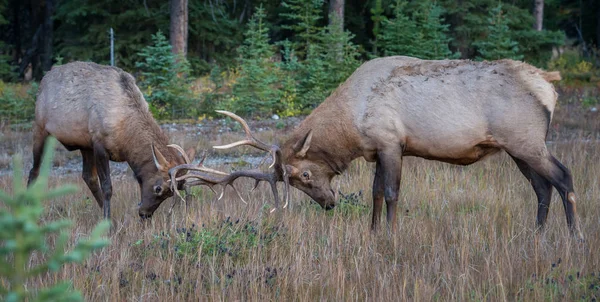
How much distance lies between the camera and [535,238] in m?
5.82

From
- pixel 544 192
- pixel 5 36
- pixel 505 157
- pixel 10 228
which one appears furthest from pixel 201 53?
pixel 10 228

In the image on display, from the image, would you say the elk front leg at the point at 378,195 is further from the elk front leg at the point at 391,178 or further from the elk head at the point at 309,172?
the elk head at the point at 309,172

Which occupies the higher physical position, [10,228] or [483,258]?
[10,228]

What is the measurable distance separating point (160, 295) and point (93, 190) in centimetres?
462

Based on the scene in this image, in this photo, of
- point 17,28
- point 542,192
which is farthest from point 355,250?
point 17,28

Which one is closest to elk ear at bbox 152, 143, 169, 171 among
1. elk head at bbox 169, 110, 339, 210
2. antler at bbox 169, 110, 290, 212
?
elk head at bbox 169, 110, 339, 210

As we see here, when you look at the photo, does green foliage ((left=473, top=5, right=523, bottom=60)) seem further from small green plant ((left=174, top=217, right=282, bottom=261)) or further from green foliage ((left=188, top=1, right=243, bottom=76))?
small green plant ((left=174, top=217, right=282, bottom=261))

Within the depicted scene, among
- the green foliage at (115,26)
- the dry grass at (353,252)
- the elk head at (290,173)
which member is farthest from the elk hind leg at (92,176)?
the green foliage at (115,26)

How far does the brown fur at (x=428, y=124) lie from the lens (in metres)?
6.71

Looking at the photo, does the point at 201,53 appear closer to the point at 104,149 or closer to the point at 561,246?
the point at 104,149

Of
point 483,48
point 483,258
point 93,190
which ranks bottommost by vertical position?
point 93,190

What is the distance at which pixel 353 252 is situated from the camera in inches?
231

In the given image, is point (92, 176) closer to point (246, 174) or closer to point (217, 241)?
point (246, 174)

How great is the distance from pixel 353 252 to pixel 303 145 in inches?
77.8
